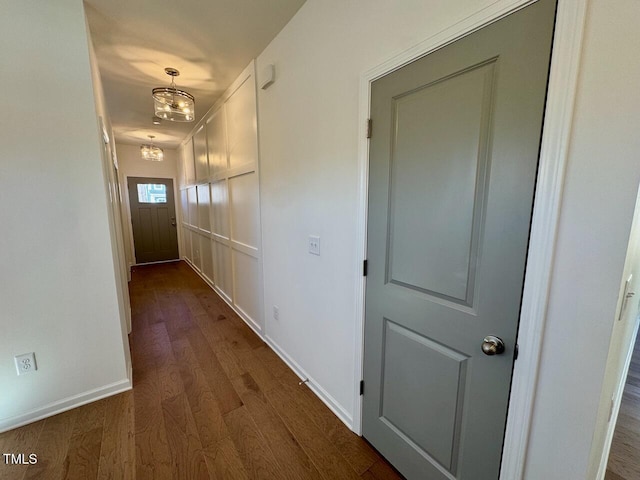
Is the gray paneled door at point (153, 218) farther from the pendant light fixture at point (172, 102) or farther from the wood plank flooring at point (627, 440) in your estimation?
the wood plank flooring at point (627, 440)

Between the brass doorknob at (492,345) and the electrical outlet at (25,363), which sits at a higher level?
the brass doorknob at (492,345)

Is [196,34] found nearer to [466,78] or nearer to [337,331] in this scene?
[466,78]

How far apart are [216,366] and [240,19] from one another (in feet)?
8.88

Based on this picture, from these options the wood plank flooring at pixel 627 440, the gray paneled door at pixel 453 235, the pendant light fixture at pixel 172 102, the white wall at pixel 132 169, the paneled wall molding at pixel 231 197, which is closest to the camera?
the gray paneled door at pixel 453 235

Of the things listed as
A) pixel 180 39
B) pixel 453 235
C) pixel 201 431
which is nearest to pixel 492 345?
pixel 453 235

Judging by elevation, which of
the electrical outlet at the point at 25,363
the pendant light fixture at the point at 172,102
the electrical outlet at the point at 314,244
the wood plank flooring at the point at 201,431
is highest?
the pendant light fixture at the point at 172,102

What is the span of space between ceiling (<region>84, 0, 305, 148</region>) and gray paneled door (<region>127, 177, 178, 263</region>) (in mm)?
3189

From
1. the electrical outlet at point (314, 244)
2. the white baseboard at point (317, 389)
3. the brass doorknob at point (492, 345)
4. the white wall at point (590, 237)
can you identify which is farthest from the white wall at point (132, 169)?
the white wall at point (590, 237)

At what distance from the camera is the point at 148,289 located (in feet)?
14.2

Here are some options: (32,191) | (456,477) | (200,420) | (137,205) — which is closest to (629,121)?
(456,477)

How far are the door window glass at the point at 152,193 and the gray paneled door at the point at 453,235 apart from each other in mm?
6338

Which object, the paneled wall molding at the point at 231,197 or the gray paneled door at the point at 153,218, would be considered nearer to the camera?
the paneled wall molding at the point at 231,197

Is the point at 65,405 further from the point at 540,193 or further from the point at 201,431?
the point at 540,193

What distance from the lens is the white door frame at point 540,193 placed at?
0.72 m
